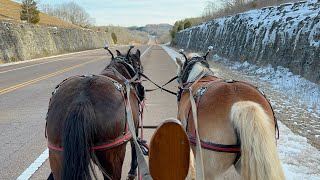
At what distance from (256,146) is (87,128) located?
135 centimetres

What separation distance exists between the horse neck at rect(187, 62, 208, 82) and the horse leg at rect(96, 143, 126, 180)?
59.9 inches

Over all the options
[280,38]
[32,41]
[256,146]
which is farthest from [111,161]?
[32,41]

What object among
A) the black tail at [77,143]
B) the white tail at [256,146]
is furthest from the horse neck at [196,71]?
the black tail at [77,143]

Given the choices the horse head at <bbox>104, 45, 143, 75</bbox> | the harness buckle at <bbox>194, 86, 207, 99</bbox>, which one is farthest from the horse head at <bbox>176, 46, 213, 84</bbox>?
the harness buckle at <bbox>194, 86, 207, 99</bbox>

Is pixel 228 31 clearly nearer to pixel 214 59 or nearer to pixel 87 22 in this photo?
pixel 214 59

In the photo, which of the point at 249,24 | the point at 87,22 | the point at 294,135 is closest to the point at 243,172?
the point at 294,135

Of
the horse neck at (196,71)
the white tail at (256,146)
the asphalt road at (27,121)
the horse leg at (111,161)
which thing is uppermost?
the horse neck at (196,71)

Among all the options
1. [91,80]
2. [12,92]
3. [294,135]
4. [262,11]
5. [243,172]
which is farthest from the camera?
[262,11]

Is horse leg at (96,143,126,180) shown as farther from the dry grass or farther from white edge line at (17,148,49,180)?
the dry grass

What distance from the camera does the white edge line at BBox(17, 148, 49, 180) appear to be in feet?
14.4

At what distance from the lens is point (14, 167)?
474cm

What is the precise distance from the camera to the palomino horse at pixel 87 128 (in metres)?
2.57

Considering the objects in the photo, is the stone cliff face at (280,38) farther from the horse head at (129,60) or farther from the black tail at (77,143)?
the black tail at (77,143)

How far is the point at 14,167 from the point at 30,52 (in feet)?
98.2
